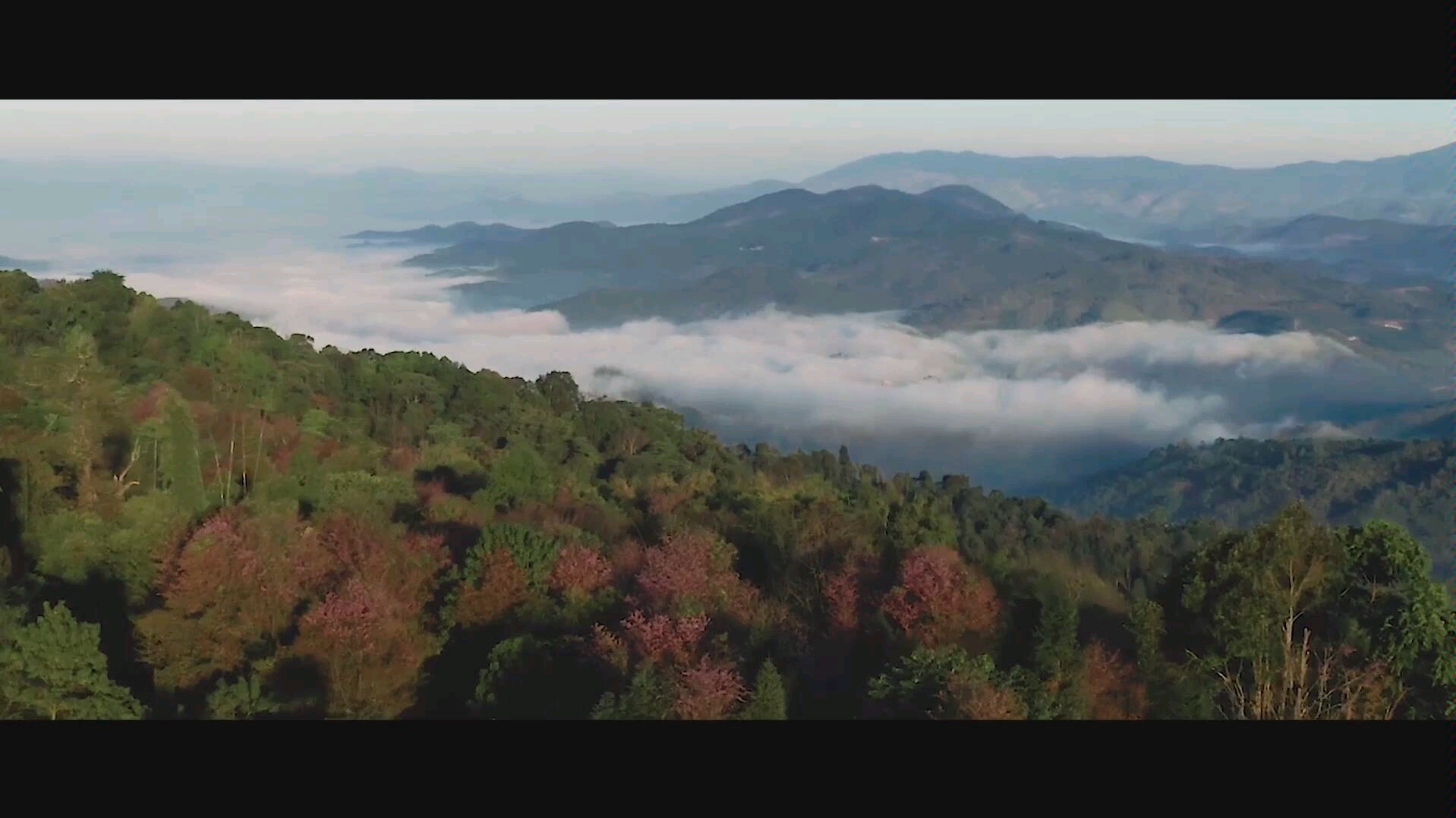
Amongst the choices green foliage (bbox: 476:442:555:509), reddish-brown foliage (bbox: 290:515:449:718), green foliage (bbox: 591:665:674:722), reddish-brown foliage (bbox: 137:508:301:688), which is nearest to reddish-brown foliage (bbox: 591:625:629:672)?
green foliage (bbox: 591:665:674:722)

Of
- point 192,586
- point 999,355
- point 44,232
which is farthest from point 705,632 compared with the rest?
point 999,355

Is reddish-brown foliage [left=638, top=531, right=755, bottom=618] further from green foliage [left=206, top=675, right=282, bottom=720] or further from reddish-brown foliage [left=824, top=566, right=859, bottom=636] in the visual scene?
green foliage [left=206, top=675, right=282, bottom=720]

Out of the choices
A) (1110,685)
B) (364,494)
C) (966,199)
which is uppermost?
(966,199)

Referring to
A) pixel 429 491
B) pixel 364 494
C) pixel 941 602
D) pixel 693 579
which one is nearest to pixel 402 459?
pixel 429 491

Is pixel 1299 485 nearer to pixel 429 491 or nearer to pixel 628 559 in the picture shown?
pixel 429 491

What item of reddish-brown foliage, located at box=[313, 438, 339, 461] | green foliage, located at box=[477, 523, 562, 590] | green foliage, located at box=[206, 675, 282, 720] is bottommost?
green foliage, located at box=[206, 675, 282, 720]

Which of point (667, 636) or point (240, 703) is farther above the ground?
point (667, 636)

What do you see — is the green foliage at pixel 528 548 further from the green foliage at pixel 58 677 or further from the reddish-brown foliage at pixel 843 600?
the green foliage at pixel 58 677
